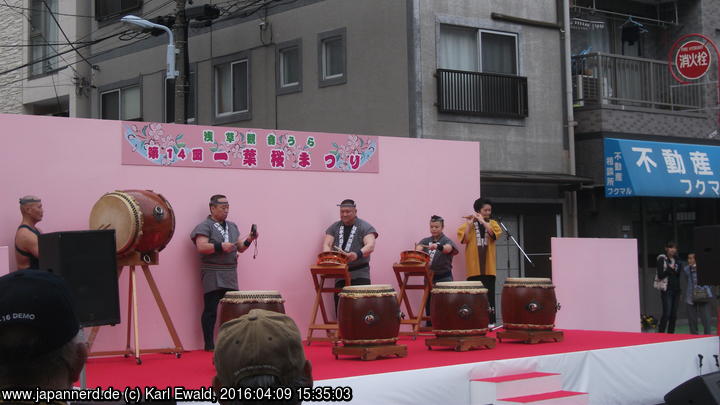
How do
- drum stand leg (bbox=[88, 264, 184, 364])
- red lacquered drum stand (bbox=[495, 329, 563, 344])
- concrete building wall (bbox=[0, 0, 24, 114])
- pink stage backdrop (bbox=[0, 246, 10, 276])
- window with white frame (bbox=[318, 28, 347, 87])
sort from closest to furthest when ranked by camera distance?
pink stage backdrop (bbox=[0, 246, 10, 276]) < drum stand leg (bbox=[88, 264, 184, 364]) < red lacquered drum stand (bbox=[495, 329, 563, 344]) < window with white frame (bbox=[318, 28, 347, 87]) < concrete building wall (bbox=[0, 0, 24, 114])

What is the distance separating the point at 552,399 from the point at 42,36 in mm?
17625

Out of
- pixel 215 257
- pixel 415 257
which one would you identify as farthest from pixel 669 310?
pixel 215 257

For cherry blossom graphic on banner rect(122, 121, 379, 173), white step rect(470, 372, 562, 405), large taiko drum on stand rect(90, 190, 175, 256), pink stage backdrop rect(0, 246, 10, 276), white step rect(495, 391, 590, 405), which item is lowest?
white step rect(495, 391, 590, 405)

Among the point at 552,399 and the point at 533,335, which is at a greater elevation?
the point at 533,335

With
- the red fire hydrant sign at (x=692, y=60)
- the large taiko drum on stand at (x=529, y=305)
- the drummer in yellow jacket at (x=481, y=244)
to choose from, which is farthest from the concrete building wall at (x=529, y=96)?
the large taiko drum on stand at (x=529, y=305)

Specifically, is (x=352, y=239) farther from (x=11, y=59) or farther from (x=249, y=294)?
(x=11, y=59)

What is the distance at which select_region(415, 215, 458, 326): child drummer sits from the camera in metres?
10.8

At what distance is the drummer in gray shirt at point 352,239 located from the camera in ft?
33.4

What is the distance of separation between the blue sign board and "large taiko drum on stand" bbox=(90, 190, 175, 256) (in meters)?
9.98

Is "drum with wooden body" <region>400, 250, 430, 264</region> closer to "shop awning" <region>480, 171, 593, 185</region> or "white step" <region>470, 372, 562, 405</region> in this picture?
"white step" <region>470, 372, 562, 405</region>

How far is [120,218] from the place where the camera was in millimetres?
8383

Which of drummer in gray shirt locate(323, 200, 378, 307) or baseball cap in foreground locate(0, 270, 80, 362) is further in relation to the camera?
drummer in gray shirt locate(323, 200, 378, 307)

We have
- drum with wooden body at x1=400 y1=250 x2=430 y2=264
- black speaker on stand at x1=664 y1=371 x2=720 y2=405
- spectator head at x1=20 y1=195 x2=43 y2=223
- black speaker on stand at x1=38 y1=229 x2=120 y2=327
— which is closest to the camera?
black speaker on stand at x1=664 y1=371 x2=720 y2=405

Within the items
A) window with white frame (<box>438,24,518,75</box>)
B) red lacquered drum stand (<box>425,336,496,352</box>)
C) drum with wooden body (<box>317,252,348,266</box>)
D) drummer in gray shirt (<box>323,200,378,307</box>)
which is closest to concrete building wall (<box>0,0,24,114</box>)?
window with white frame (<box>438,24,518,75</box>)
